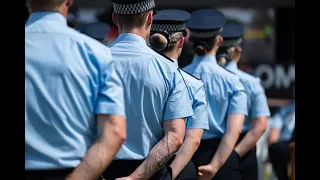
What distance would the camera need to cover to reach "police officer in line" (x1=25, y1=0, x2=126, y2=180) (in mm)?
3229

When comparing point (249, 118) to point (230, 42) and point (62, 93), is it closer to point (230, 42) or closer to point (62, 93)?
point (230, 42)

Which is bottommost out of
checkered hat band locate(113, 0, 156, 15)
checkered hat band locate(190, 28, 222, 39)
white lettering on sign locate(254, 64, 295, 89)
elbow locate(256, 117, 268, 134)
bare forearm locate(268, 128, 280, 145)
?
bare forearm locate(268, 128, 280, 145)

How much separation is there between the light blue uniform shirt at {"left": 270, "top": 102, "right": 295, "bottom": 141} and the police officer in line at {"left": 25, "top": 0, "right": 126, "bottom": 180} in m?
7.70

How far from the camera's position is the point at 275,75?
13.4m

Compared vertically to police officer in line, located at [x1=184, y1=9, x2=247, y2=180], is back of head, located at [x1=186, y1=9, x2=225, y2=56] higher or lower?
higher

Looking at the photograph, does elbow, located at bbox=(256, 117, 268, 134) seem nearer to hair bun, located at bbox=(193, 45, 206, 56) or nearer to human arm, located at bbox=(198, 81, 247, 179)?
human arm, located at bbox=(198, 81, 247, 179)

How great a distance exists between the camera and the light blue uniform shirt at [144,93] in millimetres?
4246

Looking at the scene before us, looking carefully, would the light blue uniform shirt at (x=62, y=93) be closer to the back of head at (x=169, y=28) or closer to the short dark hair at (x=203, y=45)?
the back of head at (x=169, y=28)

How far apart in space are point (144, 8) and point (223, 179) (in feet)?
7.96

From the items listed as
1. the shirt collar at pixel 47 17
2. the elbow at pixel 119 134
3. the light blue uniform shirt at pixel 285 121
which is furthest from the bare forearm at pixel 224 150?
the light blue uniform shirt at pixel 285 121

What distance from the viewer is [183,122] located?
14.2 feet

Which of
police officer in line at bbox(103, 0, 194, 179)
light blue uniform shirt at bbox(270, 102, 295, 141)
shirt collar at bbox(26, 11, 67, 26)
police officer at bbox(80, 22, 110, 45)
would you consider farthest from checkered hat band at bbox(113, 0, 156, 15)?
light blue uniform shirt at bbox(270, 102, 295, 141)

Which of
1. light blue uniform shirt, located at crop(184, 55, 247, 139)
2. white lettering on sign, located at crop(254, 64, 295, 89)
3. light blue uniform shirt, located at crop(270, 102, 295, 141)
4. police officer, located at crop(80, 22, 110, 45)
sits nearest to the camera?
light blue uniform shirt, located at crop(184, 55, 247, 139)

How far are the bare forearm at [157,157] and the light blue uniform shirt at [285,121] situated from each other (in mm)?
6675
